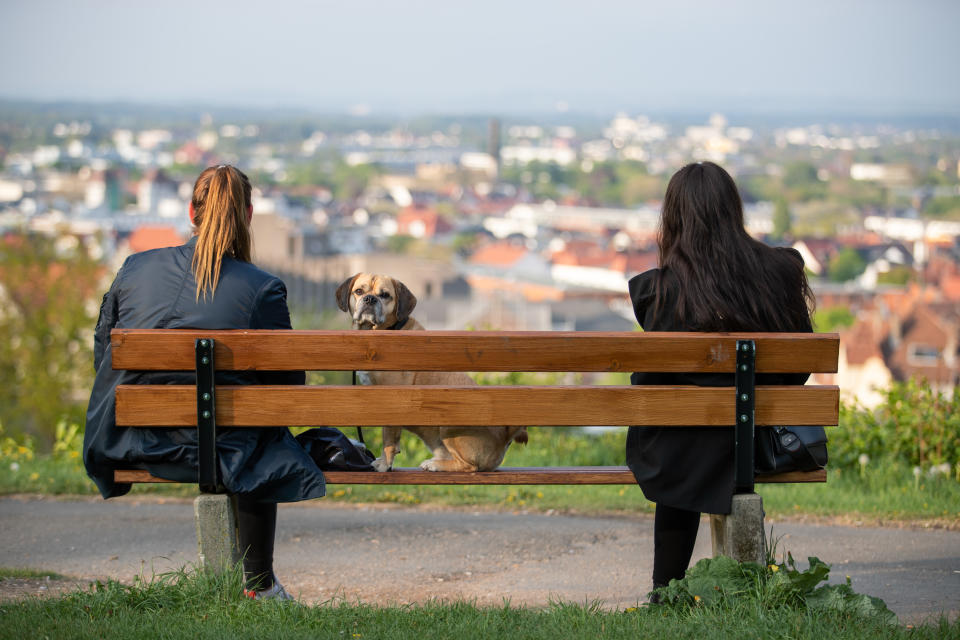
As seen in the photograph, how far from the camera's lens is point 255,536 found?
3373mm

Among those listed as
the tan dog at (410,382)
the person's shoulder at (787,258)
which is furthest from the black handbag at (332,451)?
the person's shoulder at (787,258)

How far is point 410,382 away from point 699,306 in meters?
1.19

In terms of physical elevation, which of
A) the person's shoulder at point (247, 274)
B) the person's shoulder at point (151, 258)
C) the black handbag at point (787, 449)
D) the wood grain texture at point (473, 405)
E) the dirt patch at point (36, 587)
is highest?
the person's shoulder at point (151, 258)

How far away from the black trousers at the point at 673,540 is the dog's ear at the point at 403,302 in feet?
4.34

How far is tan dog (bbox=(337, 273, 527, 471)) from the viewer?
3.59 metres

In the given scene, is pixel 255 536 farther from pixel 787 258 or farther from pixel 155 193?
pixel 155 193

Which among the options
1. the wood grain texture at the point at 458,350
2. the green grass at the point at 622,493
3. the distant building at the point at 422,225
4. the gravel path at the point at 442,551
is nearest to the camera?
the wood grain texture at the point at 458,350

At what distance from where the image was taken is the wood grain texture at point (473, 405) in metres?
3.11

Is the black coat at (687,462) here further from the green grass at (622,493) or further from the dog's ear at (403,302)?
the green grass at (622,493)

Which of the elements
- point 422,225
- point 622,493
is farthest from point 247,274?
point 422,225

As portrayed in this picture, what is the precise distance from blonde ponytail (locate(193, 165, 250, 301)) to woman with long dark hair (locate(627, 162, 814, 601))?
1.25 m

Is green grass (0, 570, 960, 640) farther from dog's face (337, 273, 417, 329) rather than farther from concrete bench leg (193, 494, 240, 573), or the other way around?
dog's face (337, 273, 417, 329)

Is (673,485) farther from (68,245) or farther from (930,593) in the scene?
(68,245)

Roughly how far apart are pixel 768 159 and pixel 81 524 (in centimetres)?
19265
